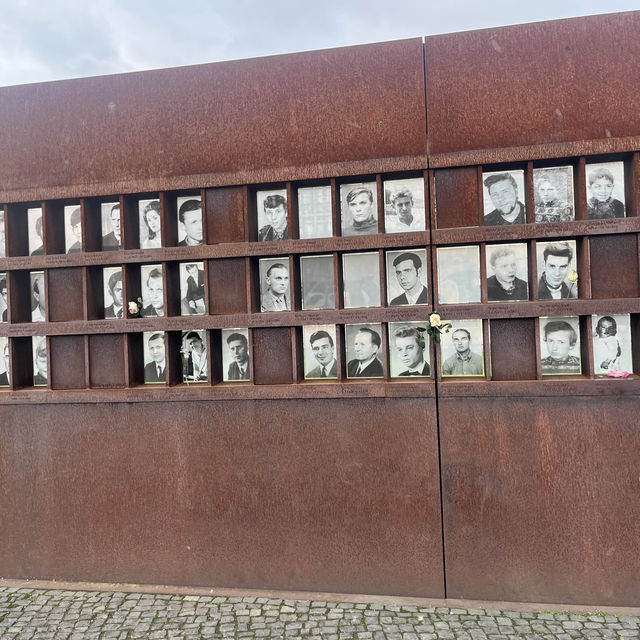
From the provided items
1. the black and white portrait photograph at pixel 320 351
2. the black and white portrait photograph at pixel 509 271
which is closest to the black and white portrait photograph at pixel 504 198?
the black and white portrait photograph at pixel 509 271

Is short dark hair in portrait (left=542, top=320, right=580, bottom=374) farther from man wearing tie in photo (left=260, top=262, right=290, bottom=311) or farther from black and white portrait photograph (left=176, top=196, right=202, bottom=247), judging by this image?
black and white portrait photograph (left=176, top=196, right=202, bottom=247)

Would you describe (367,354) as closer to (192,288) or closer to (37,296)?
(192,288)

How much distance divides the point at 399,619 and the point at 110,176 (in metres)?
4.85

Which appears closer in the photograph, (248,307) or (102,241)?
(248,307)

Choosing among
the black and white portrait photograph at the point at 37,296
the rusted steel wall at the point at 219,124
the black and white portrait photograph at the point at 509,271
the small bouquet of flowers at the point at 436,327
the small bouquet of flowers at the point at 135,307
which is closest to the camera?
the small bouquet of flowers at the point at 436,327

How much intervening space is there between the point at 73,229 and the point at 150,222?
2.84ft

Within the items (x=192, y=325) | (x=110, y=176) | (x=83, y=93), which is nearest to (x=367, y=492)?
(x=192, y=325)

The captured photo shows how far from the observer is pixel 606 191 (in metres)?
3.91

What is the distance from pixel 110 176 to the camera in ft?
14.5

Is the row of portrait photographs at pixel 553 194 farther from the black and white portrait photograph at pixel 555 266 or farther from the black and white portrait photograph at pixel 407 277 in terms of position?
the black and white portrait photograph at pixel 407 277

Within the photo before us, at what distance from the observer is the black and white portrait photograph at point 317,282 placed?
13.9 feet

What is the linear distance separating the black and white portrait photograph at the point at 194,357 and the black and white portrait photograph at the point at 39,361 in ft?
4.96

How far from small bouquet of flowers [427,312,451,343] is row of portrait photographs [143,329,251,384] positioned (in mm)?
1737

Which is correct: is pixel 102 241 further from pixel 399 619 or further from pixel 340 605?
pixel 399 619
